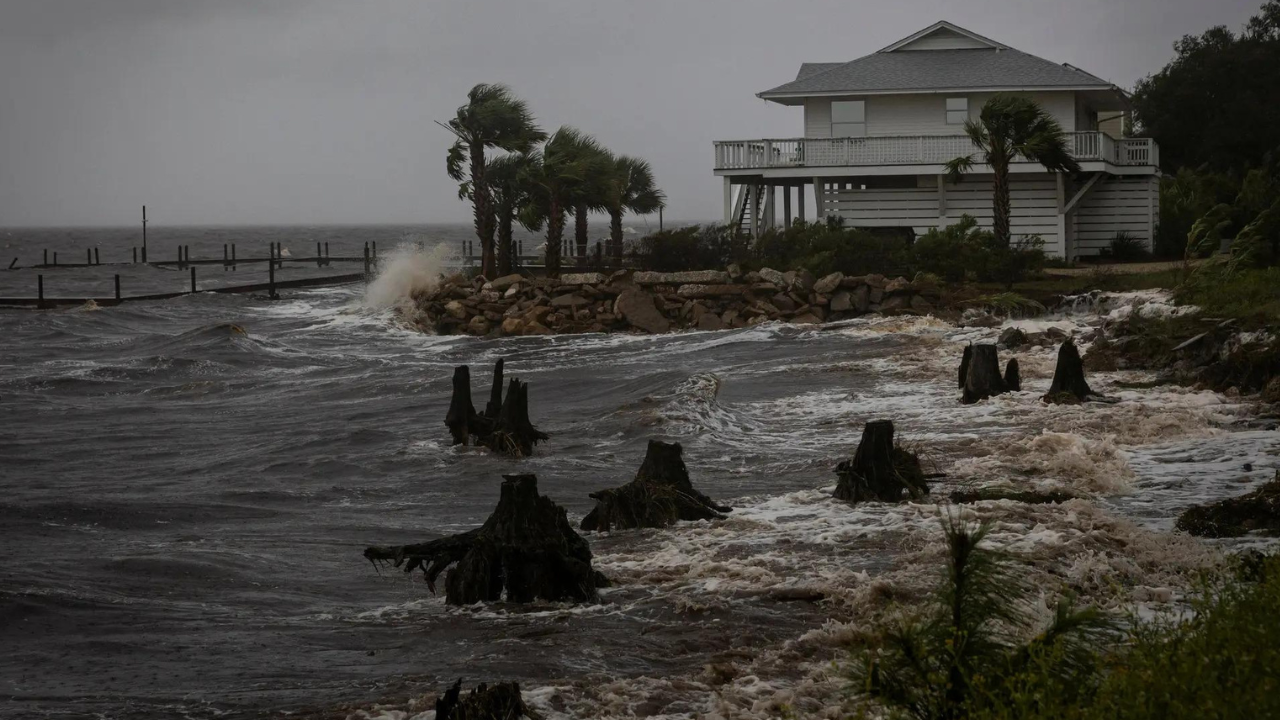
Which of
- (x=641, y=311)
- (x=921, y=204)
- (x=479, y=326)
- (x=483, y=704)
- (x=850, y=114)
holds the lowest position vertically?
(x=483, y=704)

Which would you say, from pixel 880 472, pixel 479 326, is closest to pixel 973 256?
pixel 479 326

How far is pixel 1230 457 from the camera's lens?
15266 mm

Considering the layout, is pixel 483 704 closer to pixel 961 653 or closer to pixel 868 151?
pixel 961 653

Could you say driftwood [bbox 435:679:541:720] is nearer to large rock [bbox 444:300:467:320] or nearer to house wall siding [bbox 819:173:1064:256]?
large rock [bbox 444:300:467:320]

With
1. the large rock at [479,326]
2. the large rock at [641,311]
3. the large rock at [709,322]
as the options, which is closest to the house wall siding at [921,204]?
the large rock at [709,322]

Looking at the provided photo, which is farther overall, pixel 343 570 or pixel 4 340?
pixel 4 340

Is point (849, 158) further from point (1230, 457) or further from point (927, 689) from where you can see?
point (927, 689)

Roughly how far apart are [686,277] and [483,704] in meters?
32.5

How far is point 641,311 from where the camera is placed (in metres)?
39.2

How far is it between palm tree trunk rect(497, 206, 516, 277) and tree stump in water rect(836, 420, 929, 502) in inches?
1339

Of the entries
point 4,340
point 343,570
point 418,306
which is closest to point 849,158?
point 418,306

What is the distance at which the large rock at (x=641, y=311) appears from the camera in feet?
128

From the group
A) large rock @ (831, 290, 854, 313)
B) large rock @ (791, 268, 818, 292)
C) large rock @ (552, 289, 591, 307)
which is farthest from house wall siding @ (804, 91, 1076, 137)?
large rock @ (552, 289, 591, 307)

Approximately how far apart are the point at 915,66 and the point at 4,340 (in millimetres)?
28922
